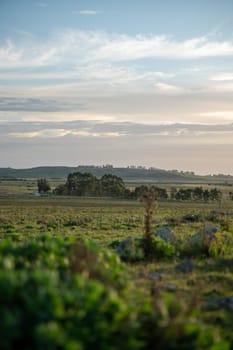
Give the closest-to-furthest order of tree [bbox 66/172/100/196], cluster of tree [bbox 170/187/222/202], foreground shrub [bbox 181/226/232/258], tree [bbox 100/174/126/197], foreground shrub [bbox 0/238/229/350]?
foreground shrub [bbox 0/238/229/350]
foreground shrub [bbox 181/226/232/258]
cluster of tree [bbox 170/187/222/202]
tree [bbox 100/174/126/197]
tree [bbox 66/172/100/196]

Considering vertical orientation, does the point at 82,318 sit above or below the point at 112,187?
above

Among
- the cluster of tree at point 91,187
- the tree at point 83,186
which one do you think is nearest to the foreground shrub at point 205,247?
the cluster of tree at point 91,187

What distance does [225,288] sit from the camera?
35.4 feet

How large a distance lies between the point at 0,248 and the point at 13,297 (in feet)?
8.22

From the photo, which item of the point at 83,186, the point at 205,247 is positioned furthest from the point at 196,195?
the point at 205,247

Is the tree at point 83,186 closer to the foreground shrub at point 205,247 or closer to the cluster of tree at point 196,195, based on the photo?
the cluster of tree at point 196,195

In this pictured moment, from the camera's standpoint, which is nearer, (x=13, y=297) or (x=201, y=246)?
(x=13, y=297)

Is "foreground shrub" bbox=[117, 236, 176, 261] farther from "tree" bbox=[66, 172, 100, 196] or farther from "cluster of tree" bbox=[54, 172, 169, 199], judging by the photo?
"tree" bbox=[66, 172, 100, 196]

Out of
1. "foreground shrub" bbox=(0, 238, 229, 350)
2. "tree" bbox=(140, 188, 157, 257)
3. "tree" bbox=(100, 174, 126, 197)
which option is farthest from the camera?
"tree" bbox=(100, 174, 126, 197)

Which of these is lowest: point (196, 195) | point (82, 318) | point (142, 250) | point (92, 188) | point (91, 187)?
point (196, 195)

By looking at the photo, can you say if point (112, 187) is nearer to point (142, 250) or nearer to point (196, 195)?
point (196, 195)

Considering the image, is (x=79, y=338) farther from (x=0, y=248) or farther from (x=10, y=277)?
(x=0, y=248)

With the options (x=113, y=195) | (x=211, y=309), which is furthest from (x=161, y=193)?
(x=211, y=309)

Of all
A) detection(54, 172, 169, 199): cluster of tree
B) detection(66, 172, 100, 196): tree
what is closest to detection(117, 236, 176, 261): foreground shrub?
detection(54, 172, 169, 199): cluster of tree
